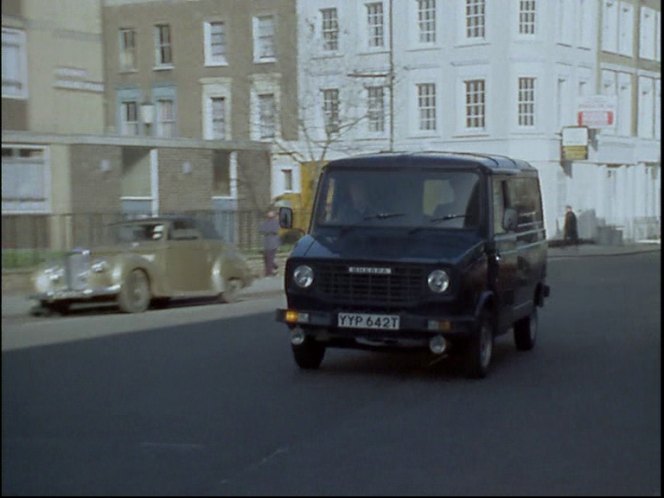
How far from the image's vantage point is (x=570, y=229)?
369 inches

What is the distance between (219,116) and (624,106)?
8.55ft

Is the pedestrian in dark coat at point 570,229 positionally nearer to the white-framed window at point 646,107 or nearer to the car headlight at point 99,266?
the white-framed window at point 646,107

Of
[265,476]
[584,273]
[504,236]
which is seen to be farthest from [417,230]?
[265,476]

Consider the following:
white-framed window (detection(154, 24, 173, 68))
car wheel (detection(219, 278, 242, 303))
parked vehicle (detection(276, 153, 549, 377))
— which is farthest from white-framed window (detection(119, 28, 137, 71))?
parked vehicle (detection(276, 153, 549, 377))

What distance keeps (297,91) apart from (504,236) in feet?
8.28

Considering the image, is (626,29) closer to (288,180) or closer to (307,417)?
(307,417)

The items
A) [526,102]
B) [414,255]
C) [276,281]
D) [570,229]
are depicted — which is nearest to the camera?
[526,102]

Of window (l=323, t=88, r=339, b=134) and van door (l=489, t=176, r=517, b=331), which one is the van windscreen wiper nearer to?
van door (l=489, t=176, r=517, b=331)

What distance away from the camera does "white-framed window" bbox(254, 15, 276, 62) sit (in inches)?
286

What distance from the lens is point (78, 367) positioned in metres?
5.80

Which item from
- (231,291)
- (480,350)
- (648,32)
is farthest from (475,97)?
(648,32)

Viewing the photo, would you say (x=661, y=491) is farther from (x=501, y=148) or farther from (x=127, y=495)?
(x=501, y=148)

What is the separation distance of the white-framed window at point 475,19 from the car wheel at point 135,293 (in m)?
2.88

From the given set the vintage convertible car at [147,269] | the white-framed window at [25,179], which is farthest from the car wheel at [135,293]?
the white-framed window at [25,179]
